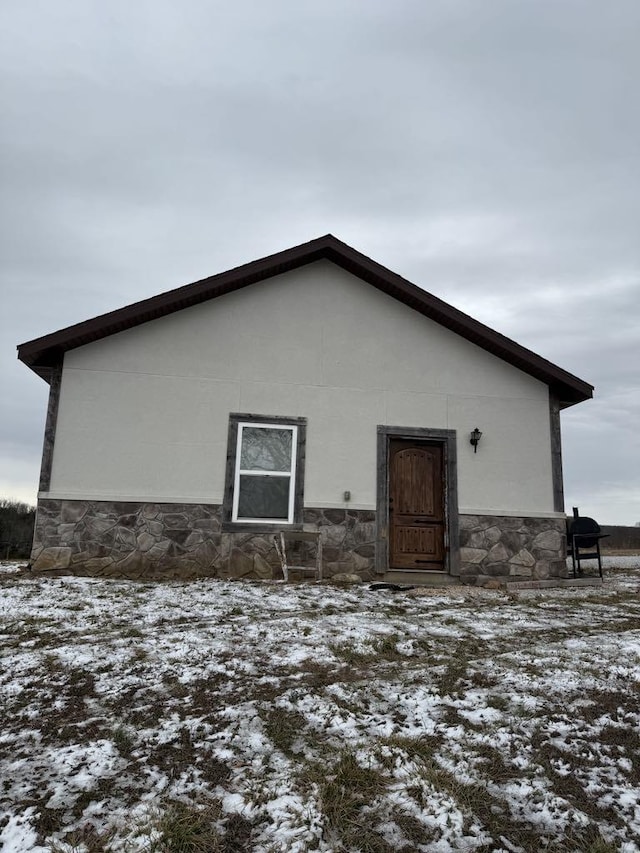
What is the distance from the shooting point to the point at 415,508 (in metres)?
9.54

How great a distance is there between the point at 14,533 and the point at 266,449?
39.4ft

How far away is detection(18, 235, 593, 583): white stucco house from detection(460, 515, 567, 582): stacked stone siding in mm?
24

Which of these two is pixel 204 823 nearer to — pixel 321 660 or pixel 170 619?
pixel 321 660

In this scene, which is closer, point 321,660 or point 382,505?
point 321,660

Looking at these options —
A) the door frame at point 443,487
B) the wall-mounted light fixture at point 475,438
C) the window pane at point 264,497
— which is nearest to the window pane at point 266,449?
the window pane at point 264,497

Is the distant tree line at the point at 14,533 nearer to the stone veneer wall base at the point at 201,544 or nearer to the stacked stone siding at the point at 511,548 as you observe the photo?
the stone veneer wall base at the point at 201,544

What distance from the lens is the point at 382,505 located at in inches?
366

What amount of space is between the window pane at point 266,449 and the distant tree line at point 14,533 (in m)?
10.7

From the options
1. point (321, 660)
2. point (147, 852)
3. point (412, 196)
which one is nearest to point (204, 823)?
point (147, 852)

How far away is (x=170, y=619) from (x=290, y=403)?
14.5 feet

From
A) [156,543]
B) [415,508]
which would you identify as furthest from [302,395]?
[156,543]

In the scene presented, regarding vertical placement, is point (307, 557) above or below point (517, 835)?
above

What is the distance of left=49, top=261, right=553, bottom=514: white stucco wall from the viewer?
29.0ft

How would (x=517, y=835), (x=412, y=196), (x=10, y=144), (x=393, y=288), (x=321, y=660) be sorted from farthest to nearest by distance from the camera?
(x=412, y=196), (x=10, y=144), (x=393, y=288), (x=321, y=660), (x=517, y=835)
